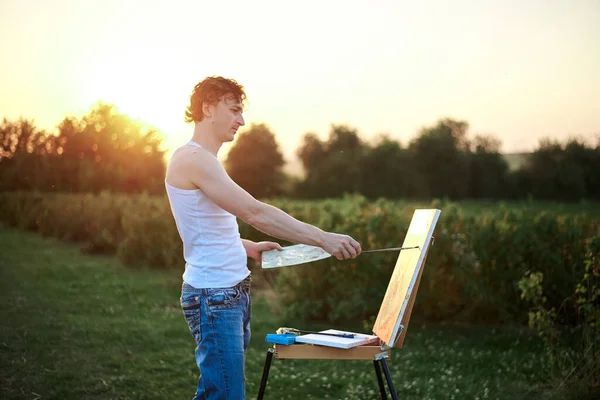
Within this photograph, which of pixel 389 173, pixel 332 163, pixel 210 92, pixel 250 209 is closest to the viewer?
pixel 250 209

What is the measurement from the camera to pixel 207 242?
9.94ft

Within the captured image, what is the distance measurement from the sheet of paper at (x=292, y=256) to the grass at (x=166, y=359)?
2.71 meters

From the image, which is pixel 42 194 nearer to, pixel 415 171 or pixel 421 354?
pixel 415 171

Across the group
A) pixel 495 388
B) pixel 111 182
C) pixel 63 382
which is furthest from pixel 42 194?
pixel 495 388

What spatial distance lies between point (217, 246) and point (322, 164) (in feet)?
125

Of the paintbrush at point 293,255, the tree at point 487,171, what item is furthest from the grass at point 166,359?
the tree at point 487,171

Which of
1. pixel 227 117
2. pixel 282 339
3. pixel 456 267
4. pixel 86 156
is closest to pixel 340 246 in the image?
pixel 282 339

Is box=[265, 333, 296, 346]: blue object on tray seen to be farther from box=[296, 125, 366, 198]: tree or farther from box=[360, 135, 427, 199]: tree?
box=[296, 125, 366, 198]: tree

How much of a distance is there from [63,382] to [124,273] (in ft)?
26.5

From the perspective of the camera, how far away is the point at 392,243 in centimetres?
871

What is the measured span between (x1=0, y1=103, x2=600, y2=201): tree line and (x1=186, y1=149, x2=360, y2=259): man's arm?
14.0m

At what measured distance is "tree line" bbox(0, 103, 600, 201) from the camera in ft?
62.1

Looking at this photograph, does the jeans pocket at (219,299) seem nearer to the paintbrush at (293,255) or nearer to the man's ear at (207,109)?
the paintbrush at (293,255)

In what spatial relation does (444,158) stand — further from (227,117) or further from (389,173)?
(227,117)
